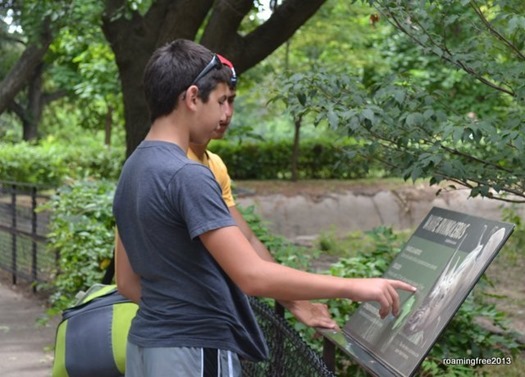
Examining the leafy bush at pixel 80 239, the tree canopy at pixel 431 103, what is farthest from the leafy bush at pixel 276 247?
the tree canopy at pixel 431 103

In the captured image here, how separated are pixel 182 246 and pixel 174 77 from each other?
467 millimetres

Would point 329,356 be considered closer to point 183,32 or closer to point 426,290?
point 426,290

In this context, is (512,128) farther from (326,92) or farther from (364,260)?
(364,260)

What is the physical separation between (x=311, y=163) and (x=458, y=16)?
18096 millimetres

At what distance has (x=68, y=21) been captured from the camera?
10070mm

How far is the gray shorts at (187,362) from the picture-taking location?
2.87m

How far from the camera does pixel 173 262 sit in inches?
114

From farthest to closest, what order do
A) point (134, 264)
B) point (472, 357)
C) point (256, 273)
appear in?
point (472, 357) → point (134, 264) → point (256, 273)

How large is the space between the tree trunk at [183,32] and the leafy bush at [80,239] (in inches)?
27.8

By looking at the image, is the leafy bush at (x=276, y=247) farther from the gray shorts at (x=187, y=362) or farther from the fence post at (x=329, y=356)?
the gray shorts at (x=187, y=362)

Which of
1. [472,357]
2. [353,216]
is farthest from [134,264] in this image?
[353,216]

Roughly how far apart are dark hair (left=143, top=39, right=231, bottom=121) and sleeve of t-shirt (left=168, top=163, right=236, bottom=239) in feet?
0.78

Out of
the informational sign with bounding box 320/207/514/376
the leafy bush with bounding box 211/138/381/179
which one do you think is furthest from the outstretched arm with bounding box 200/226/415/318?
the leafy bush with bounding box 211/138/381/179

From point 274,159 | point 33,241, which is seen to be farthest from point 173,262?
point 274,159
